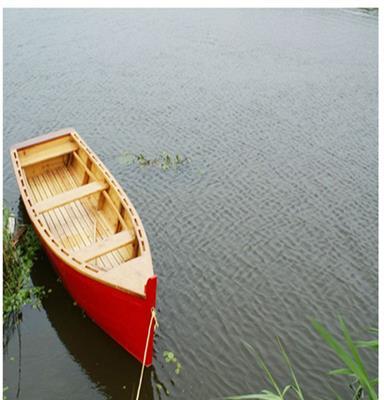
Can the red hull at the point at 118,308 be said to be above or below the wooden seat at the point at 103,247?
below

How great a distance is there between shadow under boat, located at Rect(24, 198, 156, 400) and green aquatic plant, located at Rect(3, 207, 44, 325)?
0.32 metres

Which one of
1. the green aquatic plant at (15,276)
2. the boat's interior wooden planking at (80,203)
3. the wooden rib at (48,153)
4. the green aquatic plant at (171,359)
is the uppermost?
the wooden rib at (48,153)

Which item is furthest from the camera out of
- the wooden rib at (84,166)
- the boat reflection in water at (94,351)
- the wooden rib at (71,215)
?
the wooden rib at (84,166)

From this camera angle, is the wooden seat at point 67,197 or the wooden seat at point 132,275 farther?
the wooden seat at point 67,197

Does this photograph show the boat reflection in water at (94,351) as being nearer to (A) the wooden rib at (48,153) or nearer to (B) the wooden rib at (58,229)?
(B) the wooden rib at (58,229)

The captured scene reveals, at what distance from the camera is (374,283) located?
11.8 metres

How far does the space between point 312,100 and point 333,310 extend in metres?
11.3

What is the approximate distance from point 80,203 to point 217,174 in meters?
4.88

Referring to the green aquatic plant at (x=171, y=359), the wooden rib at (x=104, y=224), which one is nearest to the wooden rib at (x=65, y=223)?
the wooden rib at (x=104, y=224)

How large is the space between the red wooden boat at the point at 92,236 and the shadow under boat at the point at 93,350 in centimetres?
28

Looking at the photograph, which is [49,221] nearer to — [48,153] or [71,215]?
[71,215]

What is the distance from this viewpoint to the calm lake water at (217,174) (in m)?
9.71

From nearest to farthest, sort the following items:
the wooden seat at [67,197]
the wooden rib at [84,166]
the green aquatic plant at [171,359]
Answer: the green aquatic plant at [171,359]
the wooden seat at [67,197]
the wooden rib at [84,166]

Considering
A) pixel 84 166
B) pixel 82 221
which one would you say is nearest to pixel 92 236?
pixel 82 221
